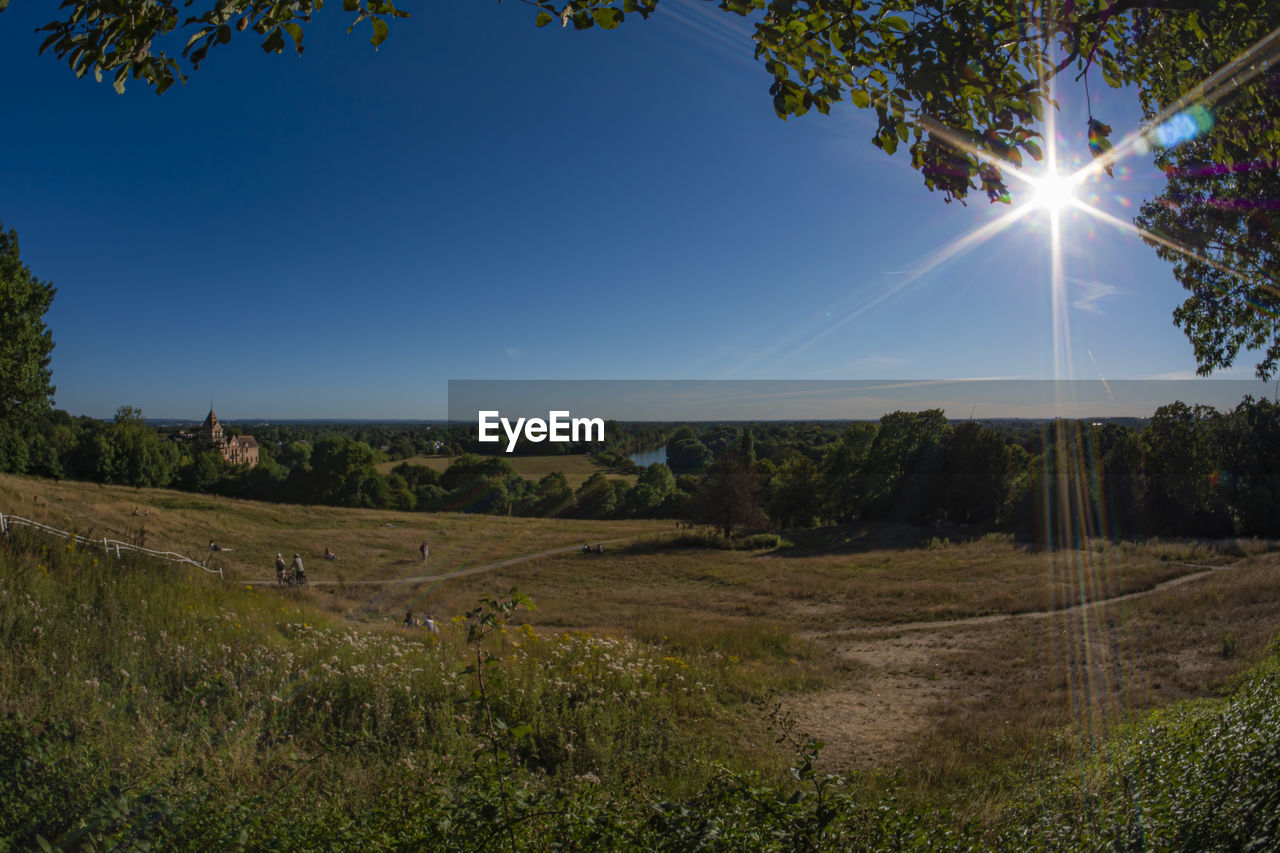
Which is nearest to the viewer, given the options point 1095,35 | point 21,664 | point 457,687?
point 1095,35

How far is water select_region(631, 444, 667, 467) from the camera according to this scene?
86.1m

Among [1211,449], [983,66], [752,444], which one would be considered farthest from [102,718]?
[752,444]

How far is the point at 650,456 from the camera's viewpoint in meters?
88.6

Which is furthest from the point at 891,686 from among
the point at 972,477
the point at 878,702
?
the point at 972,477

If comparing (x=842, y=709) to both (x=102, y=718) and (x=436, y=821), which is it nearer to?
(x=436, y=821)

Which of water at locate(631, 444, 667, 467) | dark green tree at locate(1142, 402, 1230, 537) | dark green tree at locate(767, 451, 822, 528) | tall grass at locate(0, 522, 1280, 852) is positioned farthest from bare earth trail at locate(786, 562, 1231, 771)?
water at locate(631, 444, 667, 467)

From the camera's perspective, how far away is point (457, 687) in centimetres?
554

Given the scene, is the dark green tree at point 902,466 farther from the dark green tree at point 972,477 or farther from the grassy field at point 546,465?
the grassy field at point 546,465

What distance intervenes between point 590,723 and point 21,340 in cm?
3616

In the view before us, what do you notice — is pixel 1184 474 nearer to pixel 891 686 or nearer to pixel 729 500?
pixel 729 500

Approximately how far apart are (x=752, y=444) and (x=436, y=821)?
79371 mm

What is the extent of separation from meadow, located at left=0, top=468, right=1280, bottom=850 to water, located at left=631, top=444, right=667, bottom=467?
71.1 meters

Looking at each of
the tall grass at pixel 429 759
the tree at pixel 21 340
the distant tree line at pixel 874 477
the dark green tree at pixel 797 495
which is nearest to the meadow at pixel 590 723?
the tall grass at pixel 429 759

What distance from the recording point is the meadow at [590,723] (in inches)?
104
